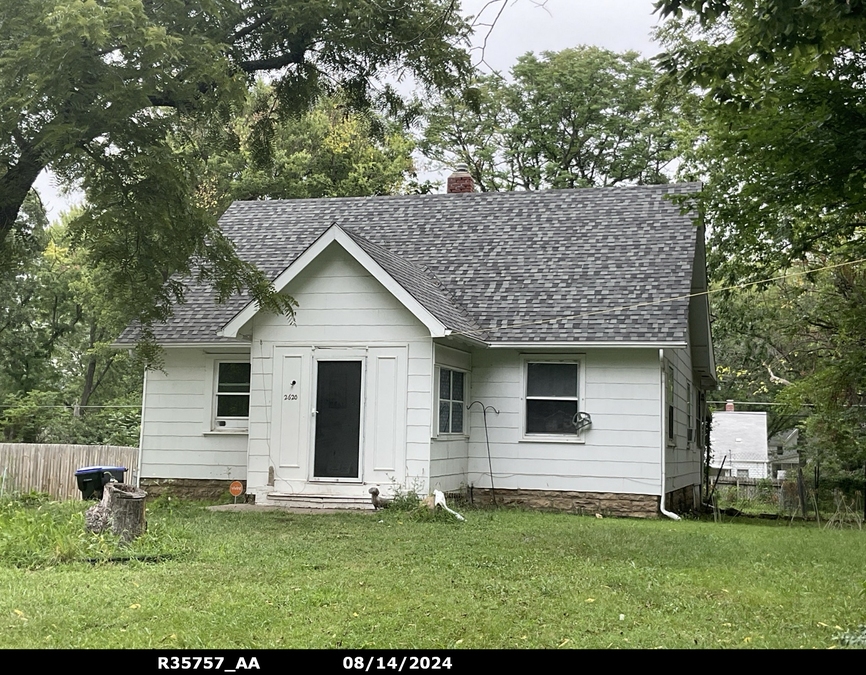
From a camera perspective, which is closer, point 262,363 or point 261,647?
point 261,647

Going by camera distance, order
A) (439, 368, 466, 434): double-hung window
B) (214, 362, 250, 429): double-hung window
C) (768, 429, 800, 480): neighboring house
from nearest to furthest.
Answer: (439, 368, 466, 434): double-hung window → (214, 362, 250, 429): double-hung window → (768, 429, 800, 480): neighboring house

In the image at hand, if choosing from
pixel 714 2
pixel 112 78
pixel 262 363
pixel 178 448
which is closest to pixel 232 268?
pixel 262 363

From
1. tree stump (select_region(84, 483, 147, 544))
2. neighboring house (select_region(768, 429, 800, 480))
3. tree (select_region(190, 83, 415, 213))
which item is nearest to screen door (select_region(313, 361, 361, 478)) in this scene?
tree stump (select_region(84, 483, 147, 544))

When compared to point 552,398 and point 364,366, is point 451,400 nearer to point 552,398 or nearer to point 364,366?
point 364,366

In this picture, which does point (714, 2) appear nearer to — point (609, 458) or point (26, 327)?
point (609, 458)

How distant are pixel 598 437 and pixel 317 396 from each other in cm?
486

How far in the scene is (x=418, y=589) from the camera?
289 inches

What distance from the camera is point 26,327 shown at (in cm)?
3622

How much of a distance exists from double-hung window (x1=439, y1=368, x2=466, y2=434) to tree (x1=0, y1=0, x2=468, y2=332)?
2908 mm

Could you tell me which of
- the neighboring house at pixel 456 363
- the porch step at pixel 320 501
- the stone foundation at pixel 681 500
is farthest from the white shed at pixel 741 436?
the porch step at pixel 320 501

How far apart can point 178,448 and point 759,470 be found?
30.0 m

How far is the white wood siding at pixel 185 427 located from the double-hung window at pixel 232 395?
15 centimetres

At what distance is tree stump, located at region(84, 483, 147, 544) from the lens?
9203mm
